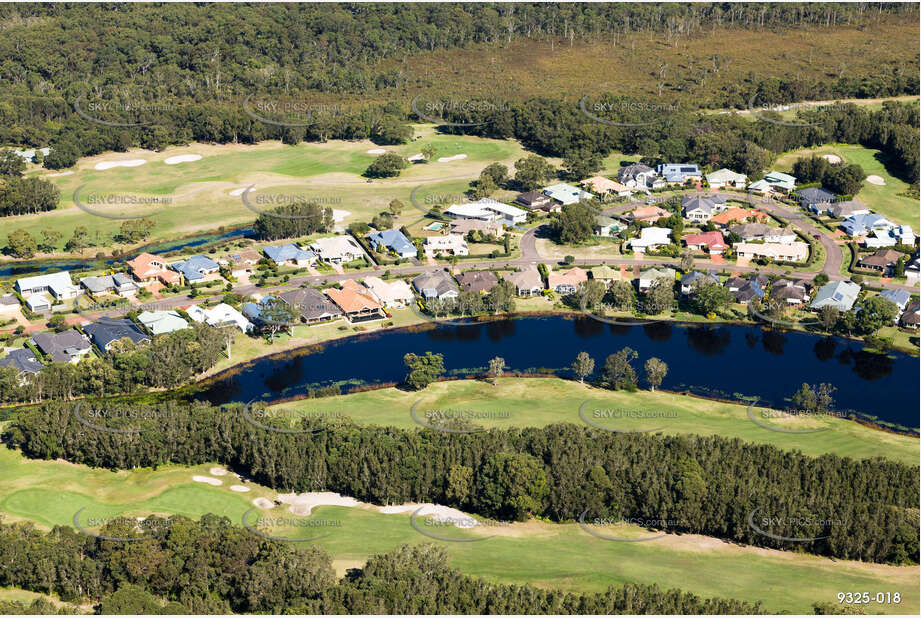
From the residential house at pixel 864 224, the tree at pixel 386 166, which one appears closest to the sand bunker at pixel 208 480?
the tree at pixel 386 166

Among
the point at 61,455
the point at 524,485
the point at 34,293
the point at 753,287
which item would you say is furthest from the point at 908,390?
the point at 34,293

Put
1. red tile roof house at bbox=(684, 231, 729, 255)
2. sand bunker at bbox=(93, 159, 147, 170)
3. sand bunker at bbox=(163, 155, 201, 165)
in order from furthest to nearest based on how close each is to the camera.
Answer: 1. sand bunker at bbox=(163, 155, 201, 165)
2. sand bunker at bbox=(93, 159, 147, 170)
3. red tile roof house at bbox=(684, 231, 729, 255)

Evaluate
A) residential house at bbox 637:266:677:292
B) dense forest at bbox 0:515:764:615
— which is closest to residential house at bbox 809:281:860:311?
residential house at bbox 637:266:677:292

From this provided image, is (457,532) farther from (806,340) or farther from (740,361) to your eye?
(806,340)

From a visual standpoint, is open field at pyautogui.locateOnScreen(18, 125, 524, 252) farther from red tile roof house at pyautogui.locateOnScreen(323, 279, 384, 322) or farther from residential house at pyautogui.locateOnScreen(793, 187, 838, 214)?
residential house at pyautogui.locateOnScreen(793, 187, 838, 214)

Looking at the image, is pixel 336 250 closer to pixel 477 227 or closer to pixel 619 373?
pixel 477 227
